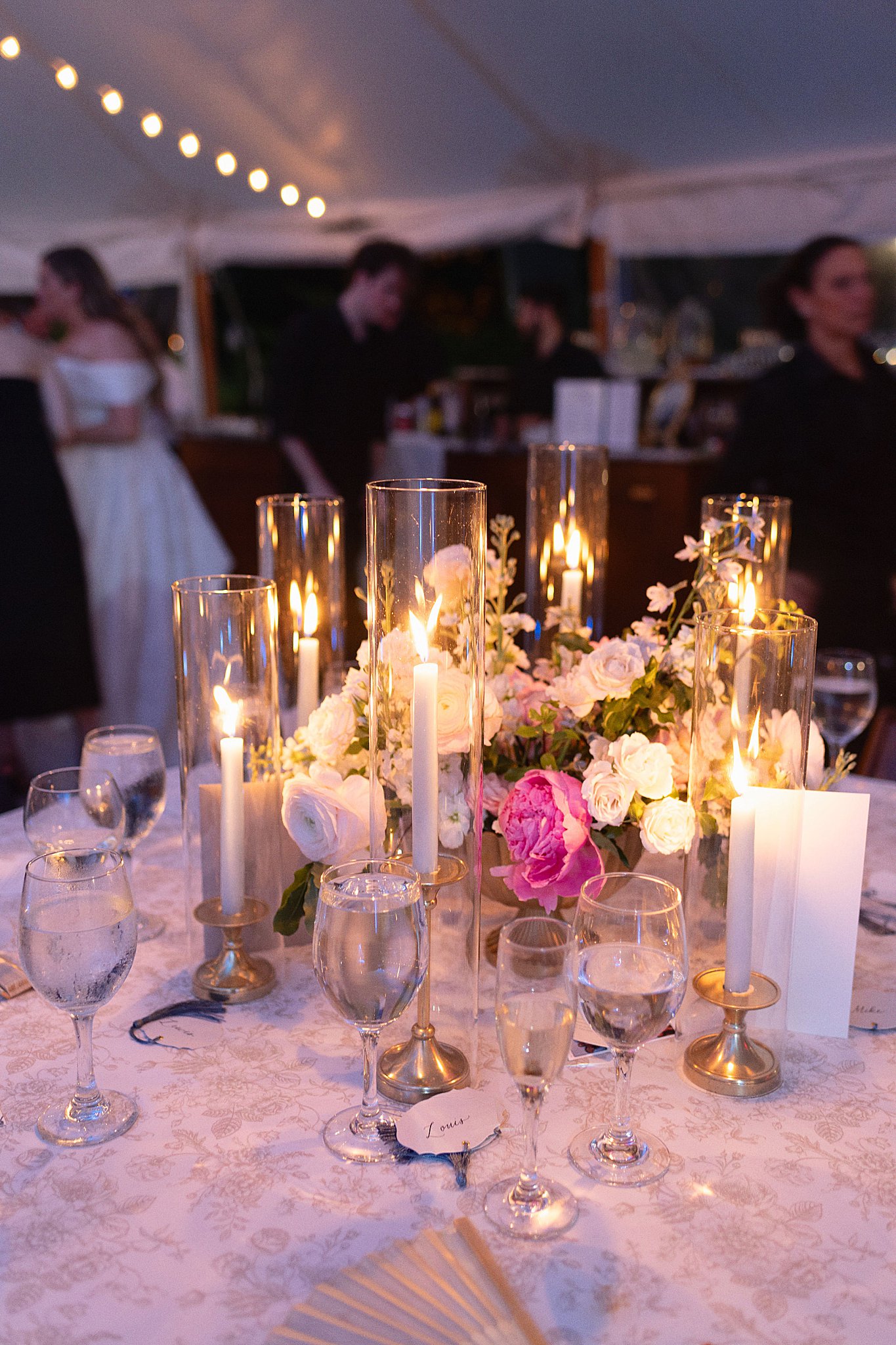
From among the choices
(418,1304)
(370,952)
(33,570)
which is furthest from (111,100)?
(418,1304)

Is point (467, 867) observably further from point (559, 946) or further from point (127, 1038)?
point (127, 1038)

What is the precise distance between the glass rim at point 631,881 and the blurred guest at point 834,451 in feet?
8.95

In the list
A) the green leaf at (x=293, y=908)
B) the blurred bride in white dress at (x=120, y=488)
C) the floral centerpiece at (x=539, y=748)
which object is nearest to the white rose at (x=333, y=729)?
the floral centerpiece at (x=539, y=748)

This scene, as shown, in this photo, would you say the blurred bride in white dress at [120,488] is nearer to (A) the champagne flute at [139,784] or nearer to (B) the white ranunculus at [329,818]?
(A) the champagne flute at [139,784]

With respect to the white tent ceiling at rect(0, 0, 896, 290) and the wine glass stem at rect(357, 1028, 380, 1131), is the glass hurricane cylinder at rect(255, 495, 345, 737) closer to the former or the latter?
the wine glass stem at rect(357, 1028, 380, 1131)

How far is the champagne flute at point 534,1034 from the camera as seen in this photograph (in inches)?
27.3

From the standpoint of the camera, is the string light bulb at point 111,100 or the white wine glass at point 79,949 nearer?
the white wine glass at point 79,949

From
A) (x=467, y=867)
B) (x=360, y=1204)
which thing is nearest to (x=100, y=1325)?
(x=360, y=1204)

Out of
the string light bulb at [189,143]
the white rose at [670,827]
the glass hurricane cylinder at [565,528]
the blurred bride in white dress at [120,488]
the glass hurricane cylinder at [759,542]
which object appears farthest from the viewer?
the string light bulb at [189,143]

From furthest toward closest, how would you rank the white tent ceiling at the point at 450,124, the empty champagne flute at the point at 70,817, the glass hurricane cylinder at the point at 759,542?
the white tent ceiling at the point at 450,124 → the glass hurricane cylinder at the point at 759,542 → the empty champagne flute at the point at 70,817

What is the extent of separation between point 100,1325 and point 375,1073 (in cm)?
26

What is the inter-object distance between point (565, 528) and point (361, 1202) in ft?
2.93

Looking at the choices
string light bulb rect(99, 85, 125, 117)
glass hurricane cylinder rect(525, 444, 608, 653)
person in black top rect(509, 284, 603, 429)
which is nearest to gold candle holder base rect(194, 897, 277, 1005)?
glass hurricane cylinder rect(525, 444, 608, 653)

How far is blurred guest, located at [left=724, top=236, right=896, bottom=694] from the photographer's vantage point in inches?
136
